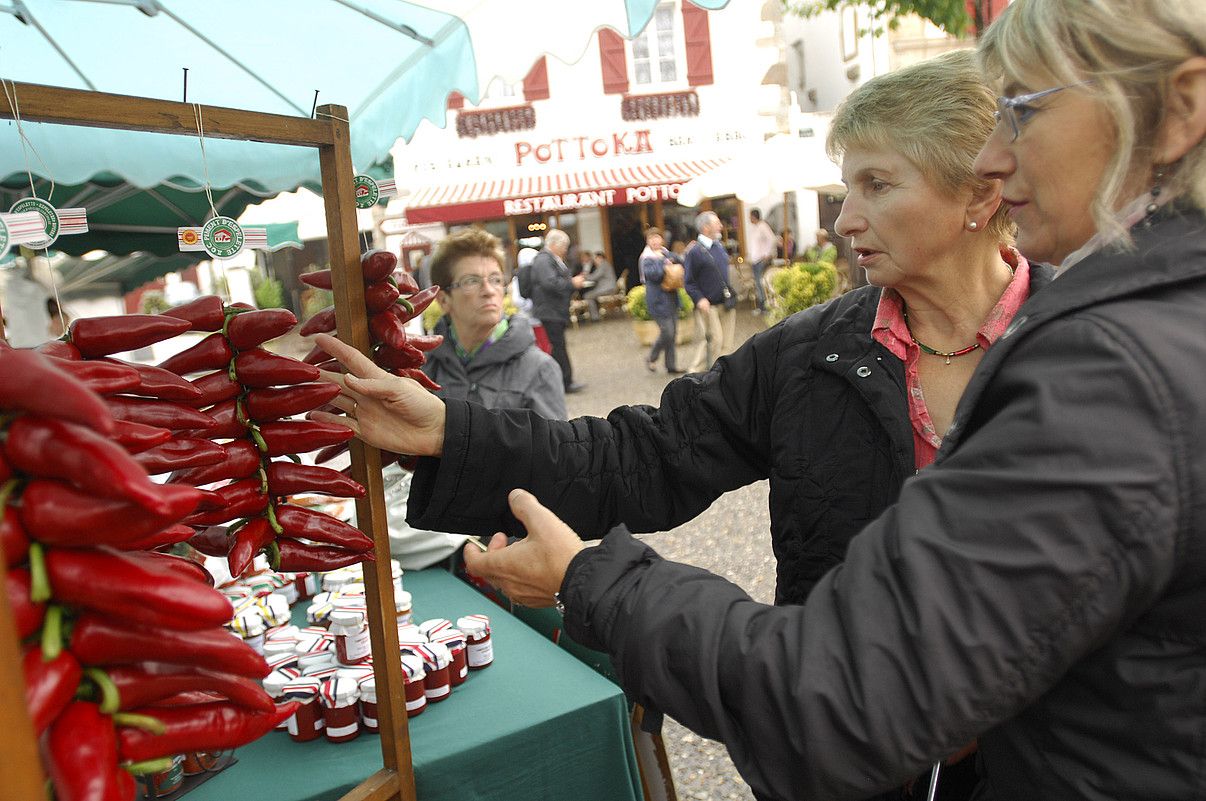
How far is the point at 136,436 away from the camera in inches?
43.1

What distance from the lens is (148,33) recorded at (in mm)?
2691

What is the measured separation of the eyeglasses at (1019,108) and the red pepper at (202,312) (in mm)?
1246

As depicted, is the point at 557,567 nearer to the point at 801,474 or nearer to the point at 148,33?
the point at 801,474

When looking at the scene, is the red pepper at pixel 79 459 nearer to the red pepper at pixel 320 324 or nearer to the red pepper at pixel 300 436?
the red pepper at pixel 300 436

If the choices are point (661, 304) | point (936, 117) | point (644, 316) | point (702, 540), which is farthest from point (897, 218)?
point (644, 316)

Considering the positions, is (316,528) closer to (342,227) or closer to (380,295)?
(380,295)

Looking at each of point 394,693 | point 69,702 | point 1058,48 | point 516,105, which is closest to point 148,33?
point 394,693

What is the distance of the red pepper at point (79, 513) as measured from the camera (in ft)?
2.86

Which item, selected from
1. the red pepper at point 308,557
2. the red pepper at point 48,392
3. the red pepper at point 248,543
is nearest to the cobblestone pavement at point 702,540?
the red pepper at point 308,557

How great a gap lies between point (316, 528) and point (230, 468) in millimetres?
192

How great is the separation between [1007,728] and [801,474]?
2.03ft

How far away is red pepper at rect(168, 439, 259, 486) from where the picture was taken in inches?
57.0

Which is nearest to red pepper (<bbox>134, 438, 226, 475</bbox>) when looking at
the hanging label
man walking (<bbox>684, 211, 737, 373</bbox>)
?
the hanging label

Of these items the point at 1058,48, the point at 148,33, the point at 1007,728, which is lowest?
the point at 1007,728
